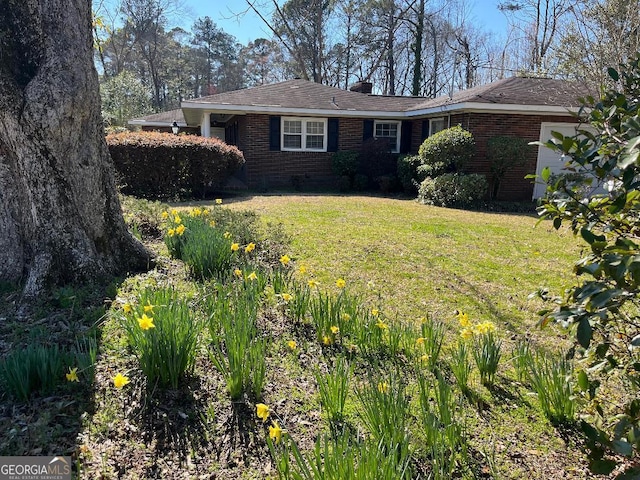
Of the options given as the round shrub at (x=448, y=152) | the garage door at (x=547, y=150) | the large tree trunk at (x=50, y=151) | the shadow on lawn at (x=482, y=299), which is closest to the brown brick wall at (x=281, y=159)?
the round shrub at (x=448, y=152)

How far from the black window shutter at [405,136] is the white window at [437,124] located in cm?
134

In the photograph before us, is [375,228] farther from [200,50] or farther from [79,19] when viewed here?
[200,50]

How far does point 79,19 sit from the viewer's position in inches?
160

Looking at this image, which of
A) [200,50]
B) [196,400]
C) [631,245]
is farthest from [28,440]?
[200,50]

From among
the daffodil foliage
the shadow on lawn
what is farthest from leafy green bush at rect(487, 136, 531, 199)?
the daffodil foliage

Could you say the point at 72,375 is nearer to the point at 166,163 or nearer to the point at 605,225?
the point at 605,225

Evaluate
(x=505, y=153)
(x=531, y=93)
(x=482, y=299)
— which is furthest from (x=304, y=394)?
(x=531, y=93)

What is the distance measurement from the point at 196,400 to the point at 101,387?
56 centimetres

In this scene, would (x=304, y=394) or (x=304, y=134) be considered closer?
(x=304, y=394)

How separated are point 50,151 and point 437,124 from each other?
13.6 metres

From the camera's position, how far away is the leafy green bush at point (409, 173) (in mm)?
14250

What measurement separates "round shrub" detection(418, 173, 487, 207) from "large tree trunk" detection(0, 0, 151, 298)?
9.52m

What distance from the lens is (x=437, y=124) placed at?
15.4 m

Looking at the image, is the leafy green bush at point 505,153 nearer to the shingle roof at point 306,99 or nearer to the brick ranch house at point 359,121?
the brick ranch house at point 359,121
